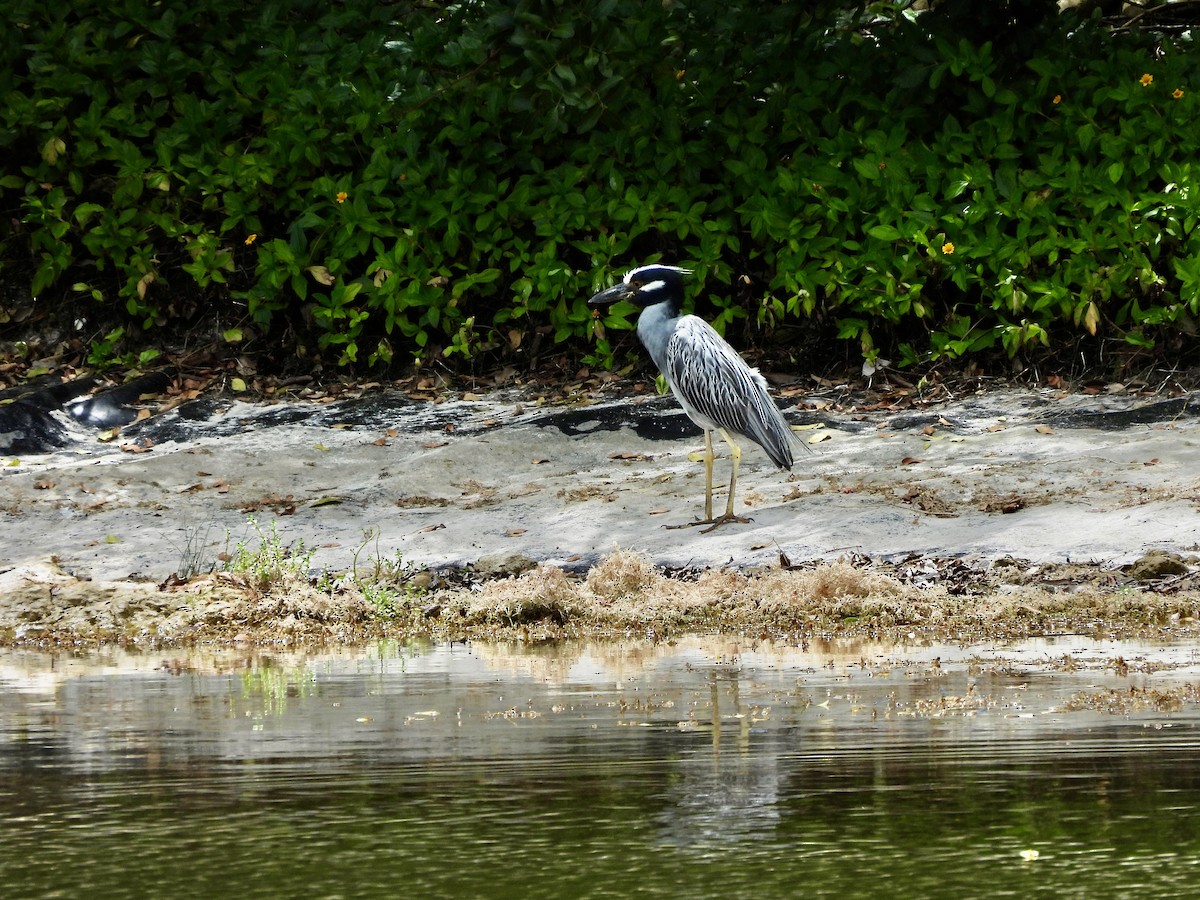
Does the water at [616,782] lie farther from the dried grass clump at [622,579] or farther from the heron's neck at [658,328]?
the heron's neck at [658,328]

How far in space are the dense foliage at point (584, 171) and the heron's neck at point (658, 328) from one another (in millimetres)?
1953

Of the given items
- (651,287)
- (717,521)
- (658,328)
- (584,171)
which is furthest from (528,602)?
(584,171)

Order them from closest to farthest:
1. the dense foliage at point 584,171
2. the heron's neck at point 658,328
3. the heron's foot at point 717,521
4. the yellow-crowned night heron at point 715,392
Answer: the heron's foot at point 717,521
the yellow-crowned night heron at point 715,392
the heron's neck at point 658,328
the dense foliage at point 584,171

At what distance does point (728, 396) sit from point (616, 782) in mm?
5421

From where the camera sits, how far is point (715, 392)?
8664mm

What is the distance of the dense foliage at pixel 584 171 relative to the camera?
10859 mm

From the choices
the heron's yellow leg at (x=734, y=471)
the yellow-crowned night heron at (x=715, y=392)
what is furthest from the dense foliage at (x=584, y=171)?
the heron's yellow leg at (x=734, y=471)

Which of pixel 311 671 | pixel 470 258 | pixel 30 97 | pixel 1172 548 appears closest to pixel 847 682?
pixel 311 671

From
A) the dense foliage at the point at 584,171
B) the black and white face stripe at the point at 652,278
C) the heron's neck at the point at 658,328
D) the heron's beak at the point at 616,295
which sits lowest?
the heron's neck at the point at 658,328

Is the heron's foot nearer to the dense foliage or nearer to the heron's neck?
the heron's neck

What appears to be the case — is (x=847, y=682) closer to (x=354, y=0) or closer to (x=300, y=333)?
(x=300, y=333)

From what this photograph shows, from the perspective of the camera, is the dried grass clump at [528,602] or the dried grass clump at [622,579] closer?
the dried grass clump at [528,602]

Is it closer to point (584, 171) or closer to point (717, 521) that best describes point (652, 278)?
point (717, 521)

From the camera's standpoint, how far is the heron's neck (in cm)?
917
